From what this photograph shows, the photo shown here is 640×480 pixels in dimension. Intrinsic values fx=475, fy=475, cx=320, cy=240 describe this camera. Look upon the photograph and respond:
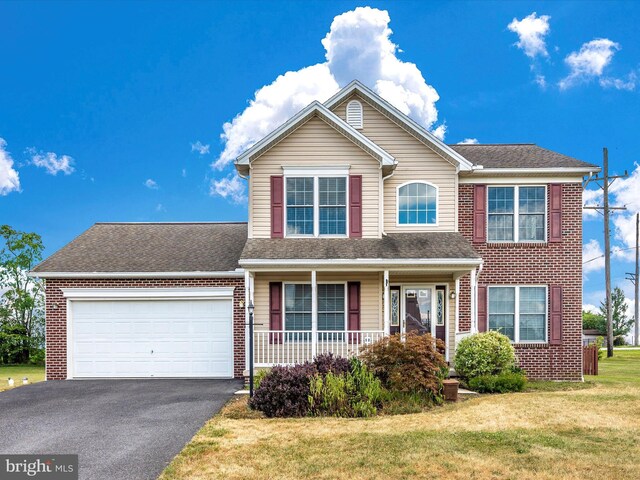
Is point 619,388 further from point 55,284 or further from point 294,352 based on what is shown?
point 55,284

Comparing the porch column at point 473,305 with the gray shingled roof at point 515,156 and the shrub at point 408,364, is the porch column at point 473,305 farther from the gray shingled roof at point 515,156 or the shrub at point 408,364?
the gray shingled roof at point 515,156

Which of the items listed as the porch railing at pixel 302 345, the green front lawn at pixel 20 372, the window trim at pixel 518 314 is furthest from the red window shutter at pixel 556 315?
the green front lawn at pixel 20 372

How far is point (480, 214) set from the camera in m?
14.5

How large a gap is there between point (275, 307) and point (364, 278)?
2772 millimetres

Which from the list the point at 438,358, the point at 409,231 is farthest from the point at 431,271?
the point at 438,358

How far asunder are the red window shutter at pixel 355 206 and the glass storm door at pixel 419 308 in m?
2.46

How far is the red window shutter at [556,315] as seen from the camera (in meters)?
14.2

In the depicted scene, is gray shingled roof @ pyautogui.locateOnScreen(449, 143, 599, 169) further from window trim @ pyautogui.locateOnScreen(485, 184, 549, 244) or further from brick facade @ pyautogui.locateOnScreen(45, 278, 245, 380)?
brick facade @ pyautogui.locateOnScreen(45, 278, 245, 380)

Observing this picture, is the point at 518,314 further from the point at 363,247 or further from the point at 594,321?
the point at 594,321

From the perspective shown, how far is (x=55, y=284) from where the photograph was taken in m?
14.5

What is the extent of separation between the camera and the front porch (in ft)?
45.6

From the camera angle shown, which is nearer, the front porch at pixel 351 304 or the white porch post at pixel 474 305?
the white porch post at pixel 474 305

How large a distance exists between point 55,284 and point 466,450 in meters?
12.7

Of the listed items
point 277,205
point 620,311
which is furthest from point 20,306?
point 620,311
